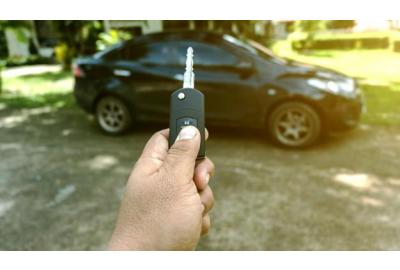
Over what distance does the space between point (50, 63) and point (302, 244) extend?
17025mm

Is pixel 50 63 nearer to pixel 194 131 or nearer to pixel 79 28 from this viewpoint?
pixel 79 28

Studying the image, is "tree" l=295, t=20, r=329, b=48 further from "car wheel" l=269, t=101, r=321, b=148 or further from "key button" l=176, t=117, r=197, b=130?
"key button" l=176, t=117, r=197, b=130

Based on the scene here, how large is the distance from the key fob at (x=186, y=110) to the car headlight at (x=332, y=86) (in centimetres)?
428

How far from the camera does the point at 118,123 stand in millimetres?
6152

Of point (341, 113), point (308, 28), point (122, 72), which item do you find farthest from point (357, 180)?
point (308, 28)

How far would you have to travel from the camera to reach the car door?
5.45 metres

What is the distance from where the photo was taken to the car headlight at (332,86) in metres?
5.28

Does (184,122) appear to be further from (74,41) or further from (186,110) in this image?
(74,41)

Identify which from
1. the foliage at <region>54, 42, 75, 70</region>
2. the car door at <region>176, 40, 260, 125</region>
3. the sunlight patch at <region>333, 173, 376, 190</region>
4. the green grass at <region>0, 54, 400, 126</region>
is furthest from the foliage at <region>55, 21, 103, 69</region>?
the sunlight patch at <region>333, 173, 376, 190</region>

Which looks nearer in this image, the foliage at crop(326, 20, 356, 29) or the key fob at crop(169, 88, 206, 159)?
the key fob at crop(169, 88, 206, 159)

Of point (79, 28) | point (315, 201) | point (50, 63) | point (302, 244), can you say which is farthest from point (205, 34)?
point (50, 63)

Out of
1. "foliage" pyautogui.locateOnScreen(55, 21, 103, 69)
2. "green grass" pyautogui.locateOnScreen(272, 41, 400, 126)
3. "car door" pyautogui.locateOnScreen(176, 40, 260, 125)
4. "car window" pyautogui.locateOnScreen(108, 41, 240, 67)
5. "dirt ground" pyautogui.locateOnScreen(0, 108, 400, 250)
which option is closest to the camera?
"dirt ground" pyautogui.locateOnScreen(0, 108, 400, 250)
